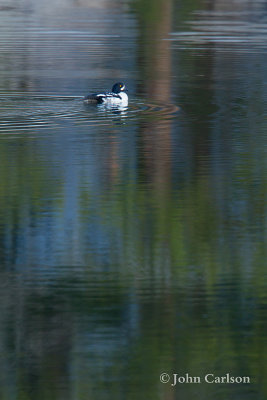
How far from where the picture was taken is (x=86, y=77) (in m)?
21.6

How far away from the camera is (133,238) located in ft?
31.9

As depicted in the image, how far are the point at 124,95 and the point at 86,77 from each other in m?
4.42

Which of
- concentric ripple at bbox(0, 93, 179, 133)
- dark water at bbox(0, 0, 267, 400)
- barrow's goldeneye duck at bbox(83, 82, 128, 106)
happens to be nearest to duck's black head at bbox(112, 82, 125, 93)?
→ barrow's goldeneye duck at bbox(83, 82, 128, 106)

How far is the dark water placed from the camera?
715 cm

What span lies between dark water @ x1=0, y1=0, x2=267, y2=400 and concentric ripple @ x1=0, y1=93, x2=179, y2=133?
0.11ft

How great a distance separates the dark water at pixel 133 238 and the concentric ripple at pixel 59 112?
3cm

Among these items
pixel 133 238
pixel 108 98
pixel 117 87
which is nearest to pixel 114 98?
pixel 108 98

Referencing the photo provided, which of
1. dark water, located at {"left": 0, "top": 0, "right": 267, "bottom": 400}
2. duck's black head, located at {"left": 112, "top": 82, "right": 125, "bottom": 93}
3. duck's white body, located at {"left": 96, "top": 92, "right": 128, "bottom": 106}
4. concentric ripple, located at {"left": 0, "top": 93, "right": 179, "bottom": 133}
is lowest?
dark water, located at {"left": 0, "top": 0, "right": 267, "bottom": 400}

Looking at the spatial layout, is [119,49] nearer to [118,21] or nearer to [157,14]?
[118,21]

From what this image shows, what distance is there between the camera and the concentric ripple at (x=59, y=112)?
15797mm

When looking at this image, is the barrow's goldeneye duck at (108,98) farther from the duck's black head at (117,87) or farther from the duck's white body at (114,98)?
the duck's black head at (117,87)

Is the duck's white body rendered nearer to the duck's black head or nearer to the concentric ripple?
the concentric ripple

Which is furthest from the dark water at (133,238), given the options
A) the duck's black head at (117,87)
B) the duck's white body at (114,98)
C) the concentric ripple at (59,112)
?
the duck's black head at (117,87)

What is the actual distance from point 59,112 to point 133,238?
722 cm
